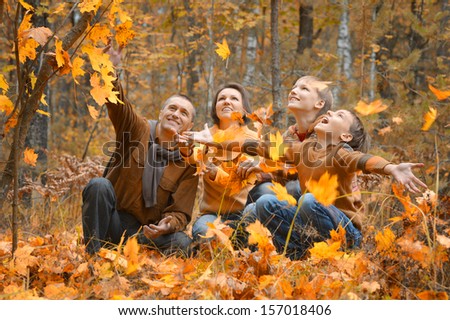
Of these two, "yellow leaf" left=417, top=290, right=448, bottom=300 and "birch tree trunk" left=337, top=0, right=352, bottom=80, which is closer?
"yellow leaf" left=417, top=290, right=448, bottom=300

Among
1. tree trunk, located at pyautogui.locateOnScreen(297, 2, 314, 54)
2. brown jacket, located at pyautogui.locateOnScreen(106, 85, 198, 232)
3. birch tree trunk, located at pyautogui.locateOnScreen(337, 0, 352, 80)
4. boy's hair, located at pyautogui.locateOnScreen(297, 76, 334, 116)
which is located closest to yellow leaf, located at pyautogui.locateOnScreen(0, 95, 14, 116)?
brown jacket, located at pyautogui.locateOnScreen(106, 85, 198, 232)

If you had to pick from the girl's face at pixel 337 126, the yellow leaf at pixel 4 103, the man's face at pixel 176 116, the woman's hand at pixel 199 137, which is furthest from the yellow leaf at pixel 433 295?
the yellow leaf at pixel 4 103

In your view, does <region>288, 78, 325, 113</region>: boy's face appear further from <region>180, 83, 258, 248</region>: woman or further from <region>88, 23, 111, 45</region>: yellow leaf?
<region>88, 23, 111, 45</region>: yellow leaf

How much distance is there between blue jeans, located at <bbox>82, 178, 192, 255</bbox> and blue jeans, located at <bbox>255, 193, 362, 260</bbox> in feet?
1.98

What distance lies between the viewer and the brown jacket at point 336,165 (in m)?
3.09

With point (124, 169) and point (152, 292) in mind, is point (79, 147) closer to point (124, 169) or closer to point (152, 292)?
point (124, 169)

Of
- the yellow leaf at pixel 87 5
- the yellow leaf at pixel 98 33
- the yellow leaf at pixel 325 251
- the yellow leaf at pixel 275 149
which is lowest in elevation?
the yellow leaf at pixel 325 251

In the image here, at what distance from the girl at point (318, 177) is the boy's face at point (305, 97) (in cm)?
21

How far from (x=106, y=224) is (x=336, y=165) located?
5.12 feet

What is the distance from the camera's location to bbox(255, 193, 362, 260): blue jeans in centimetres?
324

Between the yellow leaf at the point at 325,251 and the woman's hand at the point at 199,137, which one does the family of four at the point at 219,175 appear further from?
the yellow leaf at the point at 325,251

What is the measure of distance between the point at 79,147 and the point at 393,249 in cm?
1070

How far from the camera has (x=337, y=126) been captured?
3.32m

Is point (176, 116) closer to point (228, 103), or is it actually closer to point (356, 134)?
point (228, 103)
